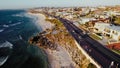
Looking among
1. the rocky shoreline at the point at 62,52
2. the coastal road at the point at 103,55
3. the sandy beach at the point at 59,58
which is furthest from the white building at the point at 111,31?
the sandy beach at the point at 59,58

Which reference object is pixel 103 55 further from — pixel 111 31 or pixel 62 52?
pixel 111 31

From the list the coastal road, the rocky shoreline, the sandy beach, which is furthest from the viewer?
the sandy beach

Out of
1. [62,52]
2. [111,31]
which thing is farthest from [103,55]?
[111,31]

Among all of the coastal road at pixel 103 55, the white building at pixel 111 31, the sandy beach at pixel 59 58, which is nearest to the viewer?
the coastal road at pixel 103 55

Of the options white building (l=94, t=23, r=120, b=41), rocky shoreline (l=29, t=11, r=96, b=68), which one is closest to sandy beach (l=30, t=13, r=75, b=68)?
rocky shoreline (l=29, t=11, r=96, b=68)

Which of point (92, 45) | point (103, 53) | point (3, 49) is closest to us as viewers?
point (103, 53)

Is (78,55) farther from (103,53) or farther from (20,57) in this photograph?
(20,57)

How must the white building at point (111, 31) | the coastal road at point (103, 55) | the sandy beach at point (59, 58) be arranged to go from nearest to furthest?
the coastal road at point (103, 55) → the sandy beach at point (59, 58) → the white building at point (111, 31)

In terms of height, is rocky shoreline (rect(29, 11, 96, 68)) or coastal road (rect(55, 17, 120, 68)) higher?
coastal road (rect(55, 17, 120, 68))

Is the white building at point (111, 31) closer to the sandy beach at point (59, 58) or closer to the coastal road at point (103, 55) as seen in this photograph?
the coastal road at point (103, 55)

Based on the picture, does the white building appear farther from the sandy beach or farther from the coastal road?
the sandy beach

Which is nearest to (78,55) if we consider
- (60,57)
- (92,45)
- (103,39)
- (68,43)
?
(60,57)
